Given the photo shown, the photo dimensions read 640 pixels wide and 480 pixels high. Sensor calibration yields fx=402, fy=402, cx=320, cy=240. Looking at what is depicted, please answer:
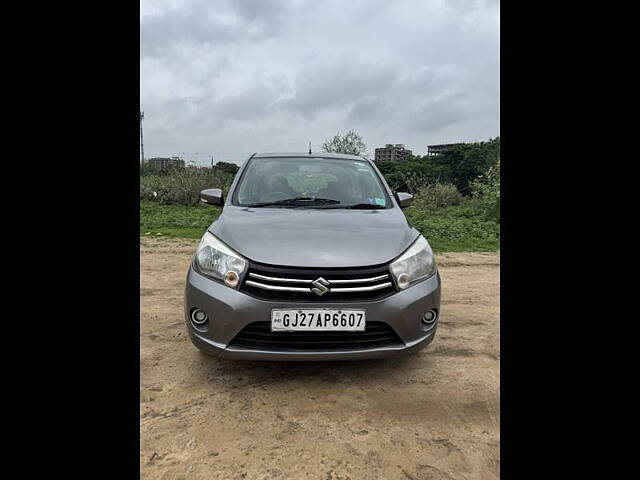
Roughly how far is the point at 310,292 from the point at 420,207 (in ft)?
40.2

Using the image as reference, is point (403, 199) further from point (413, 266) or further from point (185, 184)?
point (185, 184)

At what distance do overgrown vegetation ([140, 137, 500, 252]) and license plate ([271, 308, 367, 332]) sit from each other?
537 cm

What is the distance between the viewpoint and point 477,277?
5.23m

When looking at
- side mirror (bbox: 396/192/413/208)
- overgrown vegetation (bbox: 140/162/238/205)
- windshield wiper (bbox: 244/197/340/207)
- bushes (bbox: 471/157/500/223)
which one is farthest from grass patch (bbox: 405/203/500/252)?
overgrown vegetation (bbox: 140/162/238/205)

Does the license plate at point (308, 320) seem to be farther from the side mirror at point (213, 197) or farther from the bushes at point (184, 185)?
the bushes at point (184, 185)

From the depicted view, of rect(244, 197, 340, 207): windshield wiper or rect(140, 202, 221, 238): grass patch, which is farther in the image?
rect(140, 202, 221, 238): grass patch

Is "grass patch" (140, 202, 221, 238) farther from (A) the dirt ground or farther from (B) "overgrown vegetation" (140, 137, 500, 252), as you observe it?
(A) the dirt ground

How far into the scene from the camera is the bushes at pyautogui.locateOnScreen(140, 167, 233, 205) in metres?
13.4

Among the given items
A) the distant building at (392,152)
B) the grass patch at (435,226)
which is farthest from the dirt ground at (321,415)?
the distant building at (392,152)

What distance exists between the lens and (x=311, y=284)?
2.14 m

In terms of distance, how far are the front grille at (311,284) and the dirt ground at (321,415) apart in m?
0.56

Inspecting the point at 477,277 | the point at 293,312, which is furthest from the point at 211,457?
the point at 477,277
